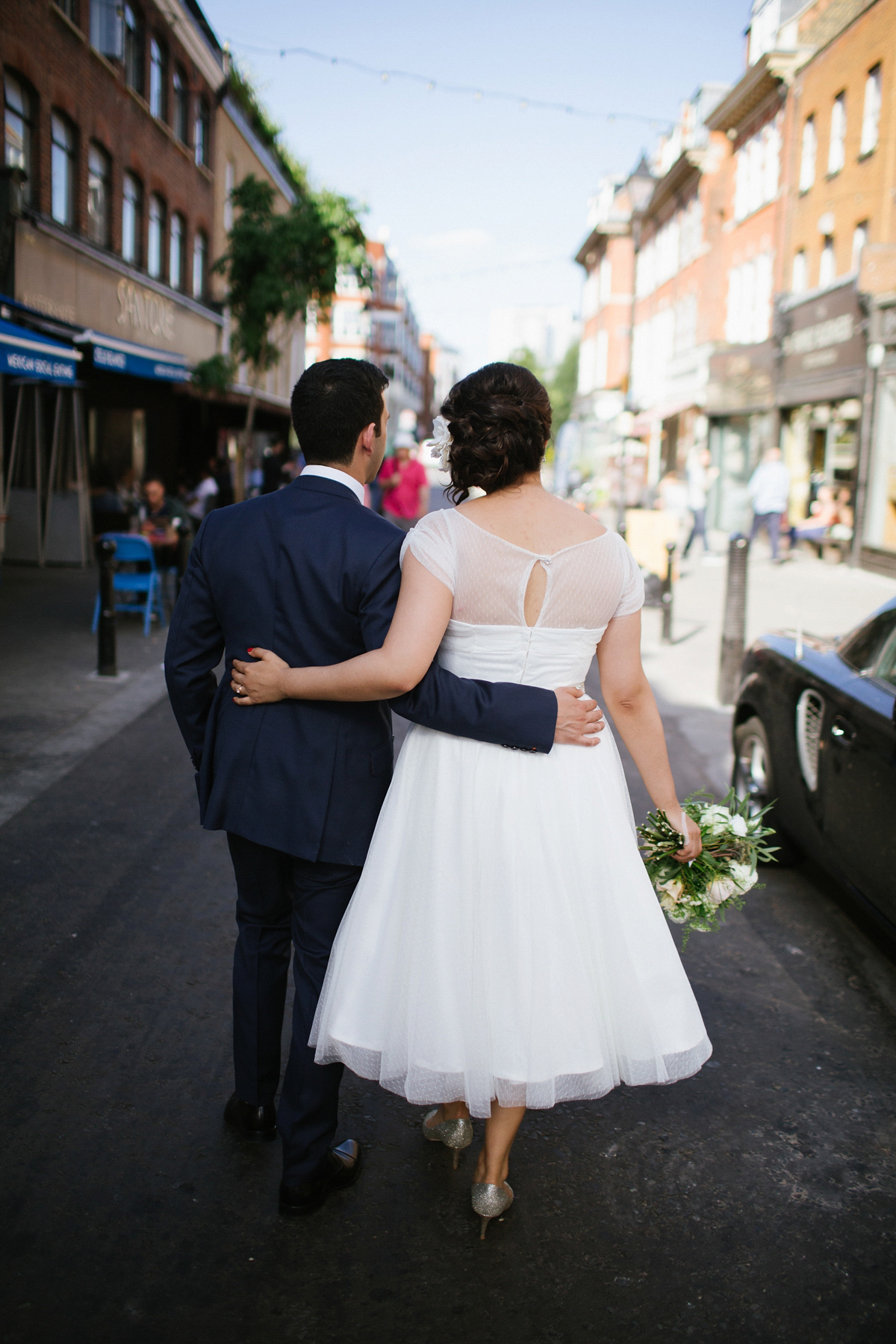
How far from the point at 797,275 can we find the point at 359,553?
25180 mm

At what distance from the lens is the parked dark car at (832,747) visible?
156 inches

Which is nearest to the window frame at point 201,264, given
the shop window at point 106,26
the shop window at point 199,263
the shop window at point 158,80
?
the shop window at point 199,263

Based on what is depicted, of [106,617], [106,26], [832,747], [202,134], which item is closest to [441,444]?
[832,747]

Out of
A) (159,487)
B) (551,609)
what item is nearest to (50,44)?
(159,487)

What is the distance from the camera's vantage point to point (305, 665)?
2.63 metres

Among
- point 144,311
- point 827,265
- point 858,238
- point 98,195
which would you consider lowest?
point 144,311

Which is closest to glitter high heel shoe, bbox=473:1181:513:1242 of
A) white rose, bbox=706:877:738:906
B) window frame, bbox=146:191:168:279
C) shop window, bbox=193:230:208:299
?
white rose, bbox=706:877:738:906

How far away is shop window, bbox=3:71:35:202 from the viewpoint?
1523cm

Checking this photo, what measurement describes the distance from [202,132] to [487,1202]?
90.3ft

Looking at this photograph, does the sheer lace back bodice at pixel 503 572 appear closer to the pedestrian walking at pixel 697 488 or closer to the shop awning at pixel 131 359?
the shop awning at pixel 131 359

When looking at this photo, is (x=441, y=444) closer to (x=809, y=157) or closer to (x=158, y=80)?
(x=158, y=80)

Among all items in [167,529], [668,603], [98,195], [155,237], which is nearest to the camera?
[167,529]

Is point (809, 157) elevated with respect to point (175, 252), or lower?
elevated

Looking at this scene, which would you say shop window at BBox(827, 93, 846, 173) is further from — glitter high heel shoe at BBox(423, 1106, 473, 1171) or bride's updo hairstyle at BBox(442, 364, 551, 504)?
glitter high heel shoe at BBox(423, 1106, 473, 1171)
